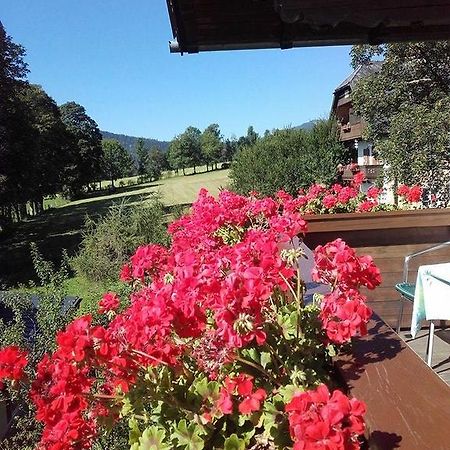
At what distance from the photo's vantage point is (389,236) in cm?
362

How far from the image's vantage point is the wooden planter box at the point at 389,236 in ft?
11.3

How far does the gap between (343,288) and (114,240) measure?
9.70 m

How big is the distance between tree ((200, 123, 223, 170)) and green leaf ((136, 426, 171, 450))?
74.2 m

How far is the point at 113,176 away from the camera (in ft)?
241

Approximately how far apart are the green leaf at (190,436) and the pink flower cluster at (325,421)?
302 millimetres

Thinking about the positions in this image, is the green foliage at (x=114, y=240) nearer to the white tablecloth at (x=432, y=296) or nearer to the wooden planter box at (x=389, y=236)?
the wooden planter box at (x=389, y=236)

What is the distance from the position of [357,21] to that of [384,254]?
86.1 inches

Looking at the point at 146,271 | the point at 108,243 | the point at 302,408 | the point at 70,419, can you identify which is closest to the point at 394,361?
the point at 302,408

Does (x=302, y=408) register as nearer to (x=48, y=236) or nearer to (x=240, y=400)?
(x=240, y=400)

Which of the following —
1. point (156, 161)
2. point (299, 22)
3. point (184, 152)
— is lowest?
point (299, 22)

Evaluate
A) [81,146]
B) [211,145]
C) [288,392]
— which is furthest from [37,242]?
[211,145]

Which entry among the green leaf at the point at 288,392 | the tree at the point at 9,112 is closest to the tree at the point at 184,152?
the tree at the point at 9,112

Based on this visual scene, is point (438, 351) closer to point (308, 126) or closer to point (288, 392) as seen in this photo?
point (288, 392)

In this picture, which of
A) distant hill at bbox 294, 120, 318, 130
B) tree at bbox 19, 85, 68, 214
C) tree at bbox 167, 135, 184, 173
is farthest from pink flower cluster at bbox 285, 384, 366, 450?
tree at bbox 167, 135, 184, 173
